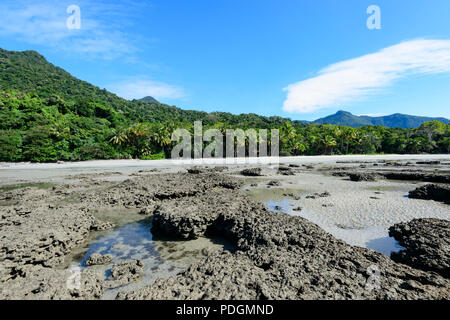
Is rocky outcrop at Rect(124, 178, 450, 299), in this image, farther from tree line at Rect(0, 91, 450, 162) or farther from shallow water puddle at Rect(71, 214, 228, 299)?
tree line at Rect(0, 91, 450, 162)

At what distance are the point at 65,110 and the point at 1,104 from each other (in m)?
21.4

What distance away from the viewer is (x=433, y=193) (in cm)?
1296

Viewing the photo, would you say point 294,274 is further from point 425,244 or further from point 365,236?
point 365,236

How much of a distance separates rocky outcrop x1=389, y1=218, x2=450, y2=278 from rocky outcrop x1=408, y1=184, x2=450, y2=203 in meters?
7.49

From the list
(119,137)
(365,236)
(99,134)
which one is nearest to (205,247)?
(365,236)

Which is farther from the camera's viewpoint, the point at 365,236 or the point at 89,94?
the point at 89,94

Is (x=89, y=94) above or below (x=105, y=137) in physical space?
above

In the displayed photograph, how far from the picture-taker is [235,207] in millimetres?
9070

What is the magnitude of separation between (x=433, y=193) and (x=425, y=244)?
1016 centimetres

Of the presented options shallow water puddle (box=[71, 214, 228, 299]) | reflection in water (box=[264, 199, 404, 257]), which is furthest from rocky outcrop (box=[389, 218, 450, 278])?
shallow water puddle (box=[71, 214, 228, 299])

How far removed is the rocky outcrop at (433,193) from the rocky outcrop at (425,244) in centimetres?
749

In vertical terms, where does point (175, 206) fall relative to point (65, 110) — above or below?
below
